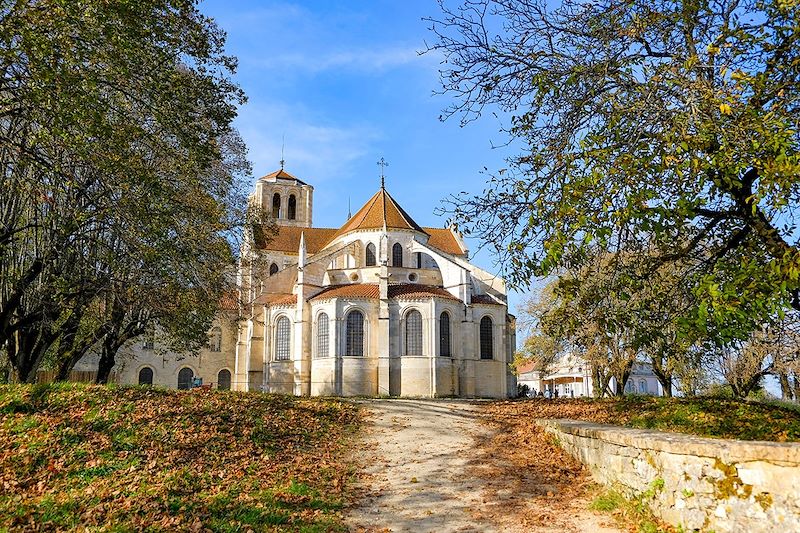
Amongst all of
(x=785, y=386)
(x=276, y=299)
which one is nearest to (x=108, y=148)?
(x=785, y=386)

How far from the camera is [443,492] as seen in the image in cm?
871

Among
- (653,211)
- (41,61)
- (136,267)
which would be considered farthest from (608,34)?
(136,267)

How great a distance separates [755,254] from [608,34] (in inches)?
130

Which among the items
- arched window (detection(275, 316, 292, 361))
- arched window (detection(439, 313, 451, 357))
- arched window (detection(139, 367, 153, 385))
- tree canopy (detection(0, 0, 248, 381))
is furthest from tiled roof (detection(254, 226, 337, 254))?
tree canopy (detection(0, 0, 248, 381))

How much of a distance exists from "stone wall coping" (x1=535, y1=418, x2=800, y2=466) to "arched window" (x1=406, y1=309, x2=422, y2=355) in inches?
996

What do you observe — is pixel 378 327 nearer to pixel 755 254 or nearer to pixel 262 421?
pixel 262 421

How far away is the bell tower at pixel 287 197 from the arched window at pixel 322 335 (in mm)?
22051

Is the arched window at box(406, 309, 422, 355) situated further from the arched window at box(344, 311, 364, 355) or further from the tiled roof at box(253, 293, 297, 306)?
the tiled roof at box(253, 293, 297, 306)

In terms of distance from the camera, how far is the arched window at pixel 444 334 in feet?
113

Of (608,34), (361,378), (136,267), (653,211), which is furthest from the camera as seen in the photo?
(361,378)

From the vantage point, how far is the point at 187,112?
33.2 feet

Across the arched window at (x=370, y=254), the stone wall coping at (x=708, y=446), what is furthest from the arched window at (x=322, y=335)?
the stone wall coping at (x=708, y=446)

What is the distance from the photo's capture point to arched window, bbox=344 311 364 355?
111ft

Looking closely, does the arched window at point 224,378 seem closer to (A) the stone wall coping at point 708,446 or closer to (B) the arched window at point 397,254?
(B) the arched window at point 397,254
